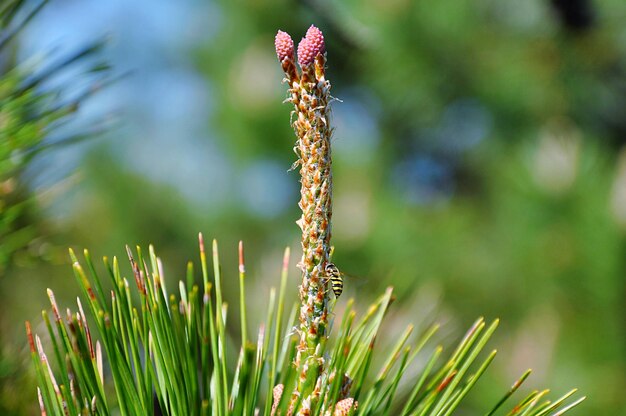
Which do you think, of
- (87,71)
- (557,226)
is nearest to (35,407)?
(87,71)

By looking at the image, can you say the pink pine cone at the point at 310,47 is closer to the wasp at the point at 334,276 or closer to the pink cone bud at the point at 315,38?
the pink cone bud at the point at 315,38

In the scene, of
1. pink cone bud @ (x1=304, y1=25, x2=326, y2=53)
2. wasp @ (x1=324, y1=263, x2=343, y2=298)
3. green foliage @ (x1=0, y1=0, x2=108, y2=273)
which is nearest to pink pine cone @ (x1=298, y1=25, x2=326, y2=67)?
pink cone bud @ (x1=304, y1=25, x2=326, y2=53)

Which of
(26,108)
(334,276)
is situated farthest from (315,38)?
(26,108)

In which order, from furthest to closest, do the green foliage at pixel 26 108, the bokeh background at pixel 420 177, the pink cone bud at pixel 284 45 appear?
the bokeh background at pixel 420 177 → the green foliage at pixel 26 108 → the pink cone bud at pixel 284 45

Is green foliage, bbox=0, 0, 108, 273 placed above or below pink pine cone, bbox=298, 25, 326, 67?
above

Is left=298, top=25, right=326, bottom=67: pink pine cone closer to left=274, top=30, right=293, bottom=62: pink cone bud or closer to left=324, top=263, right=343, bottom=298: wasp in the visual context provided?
left=274, top=30, right=293, bottom=62: pink cone bud

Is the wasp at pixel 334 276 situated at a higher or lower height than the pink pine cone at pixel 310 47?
lower

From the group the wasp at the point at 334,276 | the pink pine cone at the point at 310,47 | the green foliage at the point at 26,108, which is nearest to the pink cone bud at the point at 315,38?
the pink pine cone at the point at 310,47
